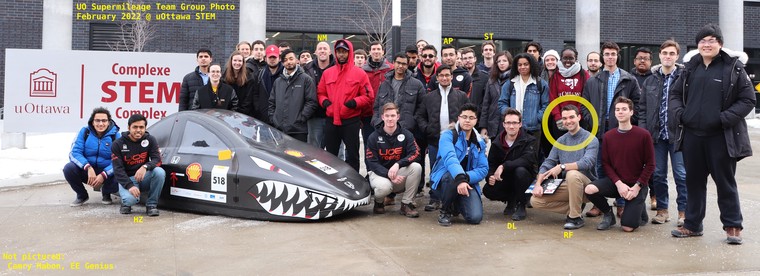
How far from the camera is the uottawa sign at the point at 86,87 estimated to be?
1148 centimetres

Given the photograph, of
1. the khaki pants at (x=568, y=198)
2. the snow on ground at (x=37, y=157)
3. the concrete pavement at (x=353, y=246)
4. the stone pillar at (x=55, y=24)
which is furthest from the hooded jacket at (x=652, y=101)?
the stone pillar at (x=55, y=24)

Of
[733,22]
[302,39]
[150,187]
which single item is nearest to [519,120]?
[150,187]

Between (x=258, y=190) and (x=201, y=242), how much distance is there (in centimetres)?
99

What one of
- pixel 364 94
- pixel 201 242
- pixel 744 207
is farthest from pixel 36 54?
pixel 744 207

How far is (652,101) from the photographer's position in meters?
7.04

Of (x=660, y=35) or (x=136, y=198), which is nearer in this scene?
(x=136, y=198)

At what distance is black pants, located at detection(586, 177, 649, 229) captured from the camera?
21.6 feet

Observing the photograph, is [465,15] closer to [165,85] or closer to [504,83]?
[165,85]

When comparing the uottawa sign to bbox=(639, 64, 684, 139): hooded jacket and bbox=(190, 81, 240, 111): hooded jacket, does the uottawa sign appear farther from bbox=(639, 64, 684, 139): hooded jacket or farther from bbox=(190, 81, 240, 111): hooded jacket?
bbox=(639, 64, 684, 139): hooded jacket

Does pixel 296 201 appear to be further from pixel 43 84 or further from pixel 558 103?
pixel 43 84

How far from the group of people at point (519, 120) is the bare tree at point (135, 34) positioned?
10287 millimetres

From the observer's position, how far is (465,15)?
21156 millimetres

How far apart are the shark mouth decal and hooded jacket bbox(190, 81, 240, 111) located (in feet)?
6.40

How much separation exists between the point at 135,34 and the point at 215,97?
454 inches
